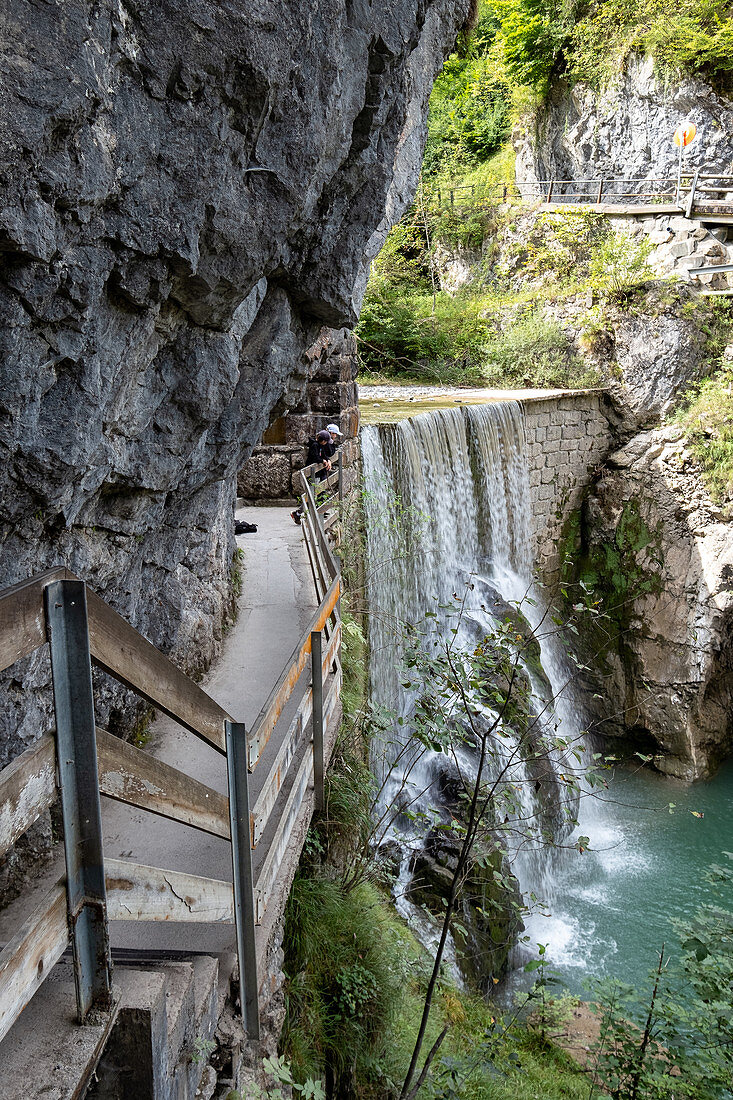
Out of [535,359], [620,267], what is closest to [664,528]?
[535,359]

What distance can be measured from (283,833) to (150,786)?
156 centimetres

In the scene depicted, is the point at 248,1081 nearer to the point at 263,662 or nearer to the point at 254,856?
the point at 254,856

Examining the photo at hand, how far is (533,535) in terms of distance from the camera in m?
12.9

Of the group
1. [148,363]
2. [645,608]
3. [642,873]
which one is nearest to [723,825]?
[642,873]

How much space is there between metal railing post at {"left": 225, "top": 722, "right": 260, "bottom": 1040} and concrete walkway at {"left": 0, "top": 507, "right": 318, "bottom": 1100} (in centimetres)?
14

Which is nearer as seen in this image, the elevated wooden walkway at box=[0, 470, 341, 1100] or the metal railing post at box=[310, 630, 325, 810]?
the elevated wooden walkway at box=[0, 470, 341, 1100]

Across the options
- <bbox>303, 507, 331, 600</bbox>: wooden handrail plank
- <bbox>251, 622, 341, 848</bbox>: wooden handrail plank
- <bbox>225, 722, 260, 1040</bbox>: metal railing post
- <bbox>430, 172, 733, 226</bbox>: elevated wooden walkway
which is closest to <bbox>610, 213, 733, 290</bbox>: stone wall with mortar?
<bbox>430, 172, 733, 226</bbox>: elevated wooden walkway

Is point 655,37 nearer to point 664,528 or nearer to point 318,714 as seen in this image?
point 664,528

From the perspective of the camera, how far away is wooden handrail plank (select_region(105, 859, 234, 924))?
5.78 ft

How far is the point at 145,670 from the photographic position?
1.74 m

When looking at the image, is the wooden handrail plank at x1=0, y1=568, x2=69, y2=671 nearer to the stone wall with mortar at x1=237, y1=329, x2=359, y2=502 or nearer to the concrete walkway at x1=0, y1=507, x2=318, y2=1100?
the concrete walkway at x1=0, y1=507, x2=318, y2=1100

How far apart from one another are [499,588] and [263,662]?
22.5 feet

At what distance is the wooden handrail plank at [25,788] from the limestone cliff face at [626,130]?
17.6 metres

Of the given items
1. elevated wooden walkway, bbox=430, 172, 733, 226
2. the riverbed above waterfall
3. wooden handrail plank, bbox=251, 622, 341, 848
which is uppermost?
elevated wooden walkway, bbox=430, 172, 733, 226
